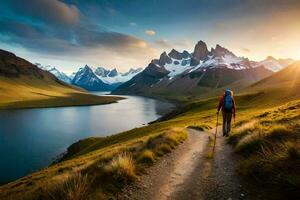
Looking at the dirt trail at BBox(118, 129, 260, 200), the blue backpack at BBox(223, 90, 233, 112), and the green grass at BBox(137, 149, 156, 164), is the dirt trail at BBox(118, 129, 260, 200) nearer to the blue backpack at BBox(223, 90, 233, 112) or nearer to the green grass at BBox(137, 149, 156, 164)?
the green grass at BBox(137, 149, 156, 164)

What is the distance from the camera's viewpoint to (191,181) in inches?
424

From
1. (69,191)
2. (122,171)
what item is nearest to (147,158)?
(122,171)

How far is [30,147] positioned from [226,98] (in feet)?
191

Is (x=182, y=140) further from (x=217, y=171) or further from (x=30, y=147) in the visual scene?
(x=30, y=147)

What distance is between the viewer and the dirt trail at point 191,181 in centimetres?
927

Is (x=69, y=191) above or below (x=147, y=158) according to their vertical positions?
above

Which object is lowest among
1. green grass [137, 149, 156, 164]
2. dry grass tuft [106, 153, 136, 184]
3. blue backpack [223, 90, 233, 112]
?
green grass [137, 149, 156, 164]

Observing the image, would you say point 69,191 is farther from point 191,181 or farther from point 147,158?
point 147,158

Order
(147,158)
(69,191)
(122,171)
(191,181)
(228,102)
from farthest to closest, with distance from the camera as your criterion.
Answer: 1. (228,102)
2. (147,158)
3. (122,171)
4. (191,181)
5. (69,191)

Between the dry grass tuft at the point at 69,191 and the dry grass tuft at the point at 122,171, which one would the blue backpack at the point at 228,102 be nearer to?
the dry grass tuft at the point at 122,171

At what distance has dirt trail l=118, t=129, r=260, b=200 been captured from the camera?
927 cm

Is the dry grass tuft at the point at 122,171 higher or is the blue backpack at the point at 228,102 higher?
the blue backpack at the point at 228,102

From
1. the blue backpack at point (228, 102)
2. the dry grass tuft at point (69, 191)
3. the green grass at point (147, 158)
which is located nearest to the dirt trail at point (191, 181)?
the green grass at point (147, 158)

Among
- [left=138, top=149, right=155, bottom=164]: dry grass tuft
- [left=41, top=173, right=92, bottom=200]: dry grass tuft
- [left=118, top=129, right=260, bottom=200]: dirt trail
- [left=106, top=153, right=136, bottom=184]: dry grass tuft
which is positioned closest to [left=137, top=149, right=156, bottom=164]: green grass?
[left=138, top=149, right=155, bottom=164]: dry grass tuft
